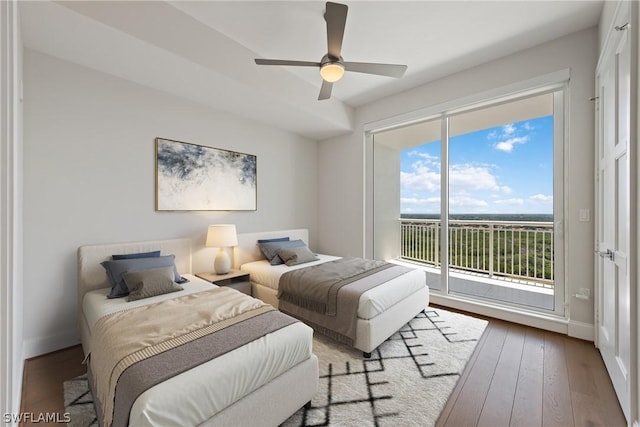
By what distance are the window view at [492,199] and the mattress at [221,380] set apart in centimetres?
265

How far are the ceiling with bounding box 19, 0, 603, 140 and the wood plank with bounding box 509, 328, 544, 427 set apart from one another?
2.97 metres

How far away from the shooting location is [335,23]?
187 cm

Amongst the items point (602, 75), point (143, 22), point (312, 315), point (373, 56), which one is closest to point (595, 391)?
point (312, 315)

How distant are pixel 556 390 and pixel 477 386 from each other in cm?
52

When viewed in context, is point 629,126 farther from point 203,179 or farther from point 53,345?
point 53,345

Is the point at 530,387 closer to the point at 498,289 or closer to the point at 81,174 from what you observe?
the point at 498,289

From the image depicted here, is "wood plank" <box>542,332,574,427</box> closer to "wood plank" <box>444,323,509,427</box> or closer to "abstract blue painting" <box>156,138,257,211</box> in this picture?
"wood plank" <box>444,323,509,427</box>

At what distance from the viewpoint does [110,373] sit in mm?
1262

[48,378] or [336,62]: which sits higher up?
[336,62]

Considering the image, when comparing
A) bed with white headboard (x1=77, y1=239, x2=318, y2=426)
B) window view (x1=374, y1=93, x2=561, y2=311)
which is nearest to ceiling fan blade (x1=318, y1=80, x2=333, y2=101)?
window view (x1=374, y1=93, x2=561, y2=311)

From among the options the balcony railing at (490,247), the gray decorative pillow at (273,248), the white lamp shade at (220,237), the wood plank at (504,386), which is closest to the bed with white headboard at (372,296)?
the gray decorative pillow at (273,248)

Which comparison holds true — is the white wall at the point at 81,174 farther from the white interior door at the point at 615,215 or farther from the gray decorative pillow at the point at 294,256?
the white interior door at the point at 615,215

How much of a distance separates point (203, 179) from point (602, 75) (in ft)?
13.2

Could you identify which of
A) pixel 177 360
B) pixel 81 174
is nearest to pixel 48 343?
pixel 81 174
